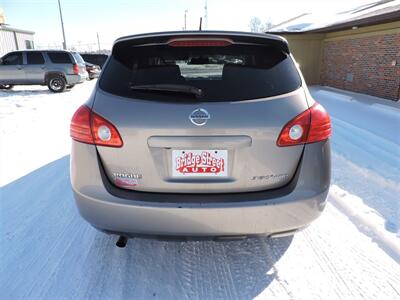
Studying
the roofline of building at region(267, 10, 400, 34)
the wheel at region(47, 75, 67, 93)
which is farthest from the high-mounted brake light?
the wheel at region(47, 75, 67, 93)

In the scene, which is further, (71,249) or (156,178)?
(71,249)

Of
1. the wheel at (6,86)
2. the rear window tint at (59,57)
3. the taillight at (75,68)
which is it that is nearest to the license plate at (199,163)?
the taillight at (75,68)

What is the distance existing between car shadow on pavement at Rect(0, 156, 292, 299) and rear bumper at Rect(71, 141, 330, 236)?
1.59 feet

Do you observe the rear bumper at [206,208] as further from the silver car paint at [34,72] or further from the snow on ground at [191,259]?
the silver car paint at [34,72]

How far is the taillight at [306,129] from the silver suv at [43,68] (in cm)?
1488

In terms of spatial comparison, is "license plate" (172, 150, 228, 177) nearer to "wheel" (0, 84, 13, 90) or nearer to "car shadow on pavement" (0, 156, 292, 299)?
"car shadow on pavement" (0, 156, 292, 299)

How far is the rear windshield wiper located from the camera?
1.98 m

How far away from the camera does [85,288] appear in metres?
2.21

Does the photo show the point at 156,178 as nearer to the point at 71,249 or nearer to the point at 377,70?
the point at 71,249

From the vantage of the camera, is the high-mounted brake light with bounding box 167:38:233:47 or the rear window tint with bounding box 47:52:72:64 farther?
the rear window tint with bounding box 47:52:72:64

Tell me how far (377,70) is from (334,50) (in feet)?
13.1

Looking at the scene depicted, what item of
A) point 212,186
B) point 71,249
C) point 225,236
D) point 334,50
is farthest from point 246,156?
point 334,50

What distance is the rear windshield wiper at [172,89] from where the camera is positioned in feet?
6.48

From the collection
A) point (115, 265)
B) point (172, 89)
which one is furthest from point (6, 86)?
point (172, 89)
